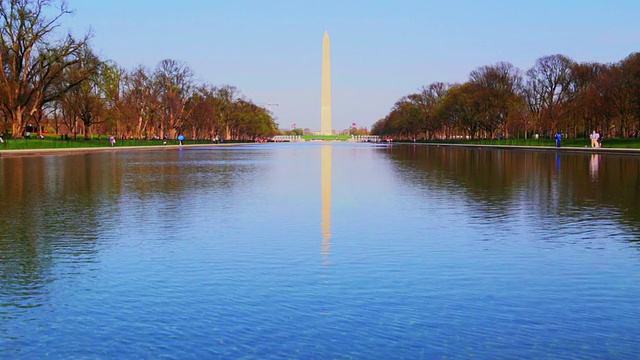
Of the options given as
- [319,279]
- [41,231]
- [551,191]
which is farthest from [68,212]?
[551,191]

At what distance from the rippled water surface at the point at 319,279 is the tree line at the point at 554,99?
66237mm

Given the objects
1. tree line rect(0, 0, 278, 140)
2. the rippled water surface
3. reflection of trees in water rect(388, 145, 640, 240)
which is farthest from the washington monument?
the rippled water surface

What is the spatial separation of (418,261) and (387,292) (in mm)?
2055

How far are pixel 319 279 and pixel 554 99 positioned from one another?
101m

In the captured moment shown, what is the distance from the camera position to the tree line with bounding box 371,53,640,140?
80.1 m

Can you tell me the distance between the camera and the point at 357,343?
6.21 metres

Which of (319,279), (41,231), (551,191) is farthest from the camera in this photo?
(551,191)

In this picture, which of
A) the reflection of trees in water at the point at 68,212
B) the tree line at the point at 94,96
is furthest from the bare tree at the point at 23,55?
the reflection of trees in water at the point at 68,212

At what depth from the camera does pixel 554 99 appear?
339ft

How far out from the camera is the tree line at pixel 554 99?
80.1m

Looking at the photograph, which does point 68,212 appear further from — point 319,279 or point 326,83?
point 326,83

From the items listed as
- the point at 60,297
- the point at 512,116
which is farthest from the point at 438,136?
the point at 60,297

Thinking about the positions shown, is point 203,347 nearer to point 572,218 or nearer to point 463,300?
point 463,300

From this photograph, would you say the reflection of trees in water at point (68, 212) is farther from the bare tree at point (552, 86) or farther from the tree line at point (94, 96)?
the bare tree at point (552, 86)
